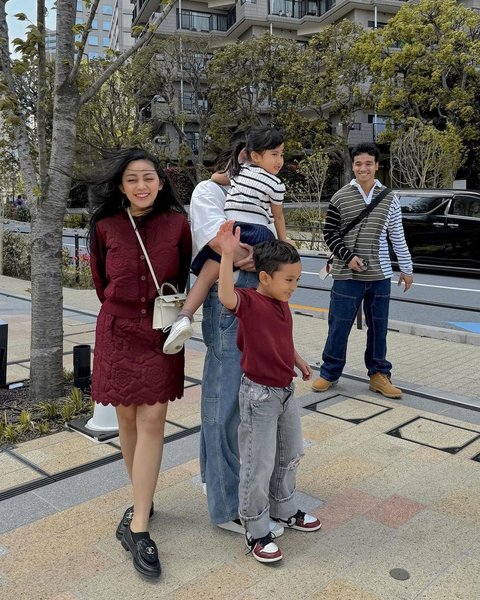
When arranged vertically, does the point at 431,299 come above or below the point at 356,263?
below

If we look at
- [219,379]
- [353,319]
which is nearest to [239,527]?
[219,379]

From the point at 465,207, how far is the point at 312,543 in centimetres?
1096

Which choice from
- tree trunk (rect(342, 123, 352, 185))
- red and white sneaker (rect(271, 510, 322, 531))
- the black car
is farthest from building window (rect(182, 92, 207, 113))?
red and white sneaker (rect(271, 510, 322, 531))

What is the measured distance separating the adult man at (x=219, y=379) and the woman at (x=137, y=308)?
0.14m

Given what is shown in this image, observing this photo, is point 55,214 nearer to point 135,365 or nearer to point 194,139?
point 135,365

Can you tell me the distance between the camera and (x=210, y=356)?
2.58 m

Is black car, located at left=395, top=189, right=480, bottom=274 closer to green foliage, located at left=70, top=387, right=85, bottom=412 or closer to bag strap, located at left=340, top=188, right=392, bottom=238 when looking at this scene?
bag strap, located at left=340, top=188, right=392, bottom=238

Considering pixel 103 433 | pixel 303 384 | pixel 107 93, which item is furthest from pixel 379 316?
pixel 107 93

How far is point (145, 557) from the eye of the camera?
2332mm

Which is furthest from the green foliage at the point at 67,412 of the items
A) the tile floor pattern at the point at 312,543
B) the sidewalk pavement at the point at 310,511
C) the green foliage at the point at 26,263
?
the green foliage at the point at 26,263

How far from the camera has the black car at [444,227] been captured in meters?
12.0

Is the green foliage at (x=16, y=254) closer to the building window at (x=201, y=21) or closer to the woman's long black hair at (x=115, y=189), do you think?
the woman's long black hair at (x=115, y=189)

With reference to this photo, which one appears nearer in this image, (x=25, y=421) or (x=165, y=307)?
(x=165, y=307)

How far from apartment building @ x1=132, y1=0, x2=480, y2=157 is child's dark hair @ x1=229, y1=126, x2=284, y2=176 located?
105ft
